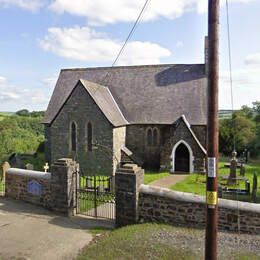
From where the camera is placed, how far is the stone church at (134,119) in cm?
2464

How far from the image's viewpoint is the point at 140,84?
2967 cm

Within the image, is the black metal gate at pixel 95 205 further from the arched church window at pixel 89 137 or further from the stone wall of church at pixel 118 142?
the arched church window at pixel 89 137

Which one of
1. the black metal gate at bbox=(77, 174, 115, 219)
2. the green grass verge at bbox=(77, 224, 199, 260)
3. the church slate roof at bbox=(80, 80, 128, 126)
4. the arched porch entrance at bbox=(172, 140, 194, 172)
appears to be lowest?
the green grass verge at bbox=(77, 224, 199, 260)

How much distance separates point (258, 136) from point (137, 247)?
31.1m

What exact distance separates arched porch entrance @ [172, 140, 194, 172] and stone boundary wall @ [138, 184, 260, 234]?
14327 mm

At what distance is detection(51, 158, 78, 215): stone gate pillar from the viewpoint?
500 inches

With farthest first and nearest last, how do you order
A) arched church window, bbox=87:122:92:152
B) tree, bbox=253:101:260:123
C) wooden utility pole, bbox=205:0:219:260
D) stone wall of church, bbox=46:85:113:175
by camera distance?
1. tree, bbox=253:101:260:123
2. arched church window, bbox=87:122:92:152
3. stone wall of church, bbox=46:85:113:175
4. wooden utility pole, bbox=205:0:219:260

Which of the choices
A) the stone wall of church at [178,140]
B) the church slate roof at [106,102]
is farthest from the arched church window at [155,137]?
the church slate roof at [106,102]

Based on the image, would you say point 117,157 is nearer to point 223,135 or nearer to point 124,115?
point 124,115

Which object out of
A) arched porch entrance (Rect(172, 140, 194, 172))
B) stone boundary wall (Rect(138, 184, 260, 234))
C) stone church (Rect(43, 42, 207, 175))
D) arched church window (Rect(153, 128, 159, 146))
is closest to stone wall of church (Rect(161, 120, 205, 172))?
stone church (Rect(43, 42, 207, 175))

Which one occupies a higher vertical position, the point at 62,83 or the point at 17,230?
the point at 62,83

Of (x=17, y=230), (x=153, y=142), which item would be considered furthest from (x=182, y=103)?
(x=17, y=230)

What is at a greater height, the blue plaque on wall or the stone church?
the stone church

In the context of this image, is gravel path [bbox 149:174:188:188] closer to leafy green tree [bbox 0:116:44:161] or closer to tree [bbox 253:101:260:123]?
leafy green tree [bbox 0:116:44:161]
